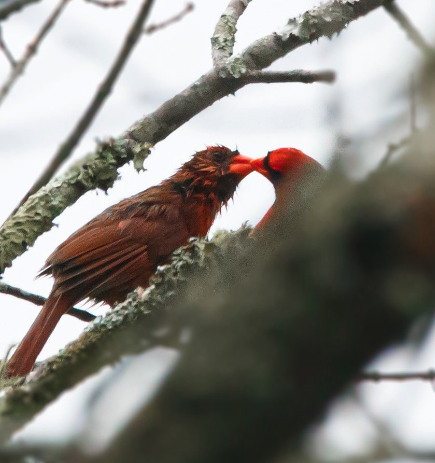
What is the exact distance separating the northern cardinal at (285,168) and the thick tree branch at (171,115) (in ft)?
2.92

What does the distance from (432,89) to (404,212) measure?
0.28 meters

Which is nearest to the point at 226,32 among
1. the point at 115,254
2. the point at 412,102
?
the point at 115,254

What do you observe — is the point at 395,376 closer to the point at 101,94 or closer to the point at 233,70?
the point at 101,94

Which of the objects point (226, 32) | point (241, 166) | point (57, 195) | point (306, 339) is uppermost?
point (241, 166)

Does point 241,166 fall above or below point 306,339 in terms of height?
above

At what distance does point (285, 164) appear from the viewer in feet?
17.6

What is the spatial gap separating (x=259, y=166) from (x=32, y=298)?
1.94 metres

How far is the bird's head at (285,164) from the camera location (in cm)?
525

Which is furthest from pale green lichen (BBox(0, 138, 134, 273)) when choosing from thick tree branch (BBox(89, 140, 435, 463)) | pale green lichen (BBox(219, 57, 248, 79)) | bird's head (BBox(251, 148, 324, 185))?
thick tree branch (BBox(89, 140, 435, 463))

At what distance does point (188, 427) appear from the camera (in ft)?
3.63

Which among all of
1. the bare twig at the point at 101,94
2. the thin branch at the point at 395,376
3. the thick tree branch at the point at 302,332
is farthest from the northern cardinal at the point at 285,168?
the thick tree branch at the point at 302,332

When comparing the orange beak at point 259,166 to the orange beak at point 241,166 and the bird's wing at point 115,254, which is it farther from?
the bird's wing at point 115,254

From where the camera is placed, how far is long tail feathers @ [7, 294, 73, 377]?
453 centimetres

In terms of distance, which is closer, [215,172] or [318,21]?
[318,21]
